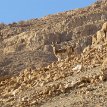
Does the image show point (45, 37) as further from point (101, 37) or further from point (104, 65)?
point (104, 65)

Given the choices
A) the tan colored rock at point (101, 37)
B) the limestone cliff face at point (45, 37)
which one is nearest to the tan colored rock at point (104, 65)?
the tan colored rock at point (101, 37)

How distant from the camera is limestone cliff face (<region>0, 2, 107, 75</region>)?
35906 millimetres

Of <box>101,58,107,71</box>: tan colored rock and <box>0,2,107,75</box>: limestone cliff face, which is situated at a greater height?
<box>0,2,107,75</box>: limestone cliff face

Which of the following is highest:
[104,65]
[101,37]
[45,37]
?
[45,37]

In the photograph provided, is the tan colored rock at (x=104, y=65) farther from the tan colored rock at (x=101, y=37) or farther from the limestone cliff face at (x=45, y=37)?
the limestone cliff face at (x=45, y=37)

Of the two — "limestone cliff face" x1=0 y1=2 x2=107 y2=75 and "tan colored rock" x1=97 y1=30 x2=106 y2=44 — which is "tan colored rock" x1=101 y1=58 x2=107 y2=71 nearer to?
"tan colored rock" x1=97 y1=30 x2=106 y2=44

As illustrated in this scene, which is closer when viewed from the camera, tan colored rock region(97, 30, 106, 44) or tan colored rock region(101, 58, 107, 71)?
tan colored rock region(101, 58, 107, 71)

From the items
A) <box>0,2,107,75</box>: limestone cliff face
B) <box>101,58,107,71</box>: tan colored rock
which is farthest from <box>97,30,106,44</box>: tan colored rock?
<box>0,2,107,75</box>: limestone cliff face

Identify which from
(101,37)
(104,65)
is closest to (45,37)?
(101,37)

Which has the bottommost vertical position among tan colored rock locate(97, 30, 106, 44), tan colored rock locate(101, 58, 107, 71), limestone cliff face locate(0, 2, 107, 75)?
tan colored rock locate(101, 58, 107, 71)

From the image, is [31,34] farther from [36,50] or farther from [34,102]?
[34,102]

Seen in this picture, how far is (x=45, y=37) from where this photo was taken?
137ft

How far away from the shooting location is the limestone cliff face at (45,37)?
35.9 meters

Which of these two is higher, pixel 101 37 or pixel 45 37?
pixel 45 37
